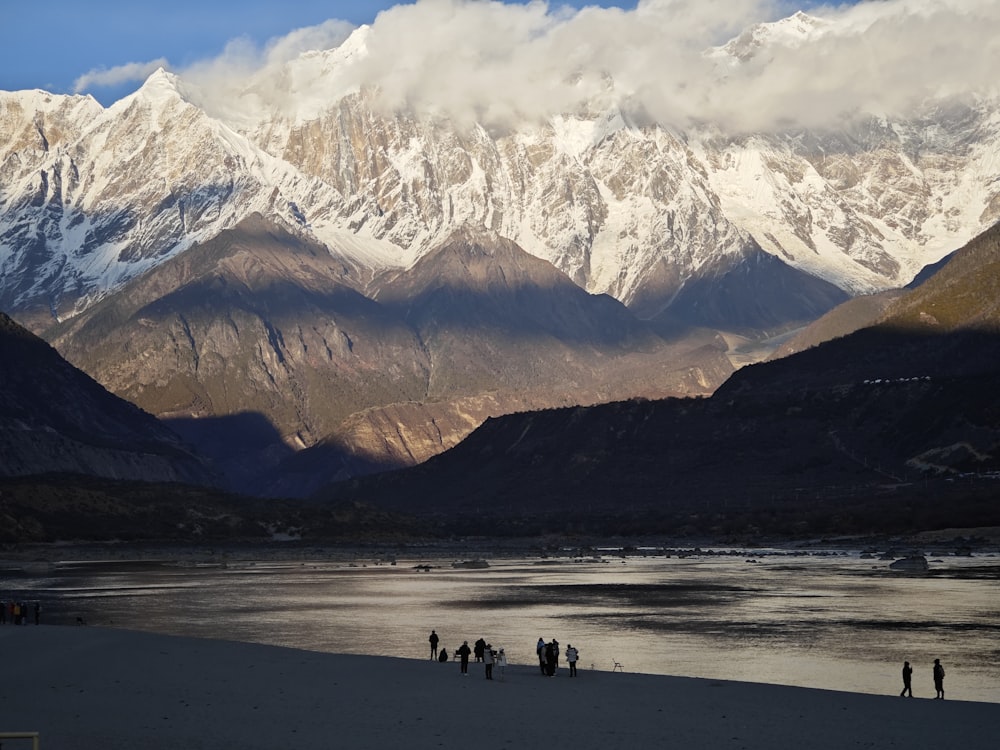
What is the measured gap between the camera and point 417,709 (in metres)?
61.6

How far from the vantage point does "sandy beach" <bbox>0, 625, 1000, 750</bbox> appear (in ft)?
180

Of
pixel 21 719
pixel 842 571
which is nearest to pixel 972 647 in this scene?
pixel 21 719

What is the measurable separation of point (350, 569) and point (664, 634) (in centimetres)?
9161

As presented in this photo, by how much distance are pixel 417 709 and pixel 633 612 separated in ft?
172

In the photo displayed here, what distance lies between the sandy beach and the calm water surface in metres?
7.71

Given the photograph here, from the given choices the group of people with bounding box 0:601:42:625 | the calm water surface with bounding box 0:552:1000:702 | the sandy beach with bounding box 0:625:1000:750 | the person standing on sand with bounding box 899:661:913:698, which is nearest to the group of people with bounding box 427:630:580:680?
the sandy beach with bounding box 0:625:1000:750

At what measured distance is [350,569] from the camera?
182 meters

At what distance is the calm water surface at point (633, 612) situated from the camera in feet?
266

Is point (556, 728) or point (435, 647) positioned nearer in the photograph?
point (556, 728)

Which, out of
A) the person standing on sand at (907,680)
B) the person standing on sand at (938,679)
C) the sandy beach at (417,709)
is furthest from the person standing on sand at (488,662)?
the person standing on sand at (938,679)

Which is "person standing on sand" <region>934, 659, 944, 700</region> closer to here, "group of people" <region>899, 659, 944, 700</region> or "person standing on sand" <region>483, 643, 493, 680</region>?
"group of people" <region>899, 659, 944, 700</region>

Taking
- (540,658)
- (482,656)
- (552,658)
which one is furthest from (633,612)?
(552,658)

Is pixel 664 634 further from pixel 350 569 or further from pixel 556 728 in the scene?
pixel 350 569

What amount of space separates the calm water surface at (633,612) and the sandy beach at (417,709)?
25.3ft
